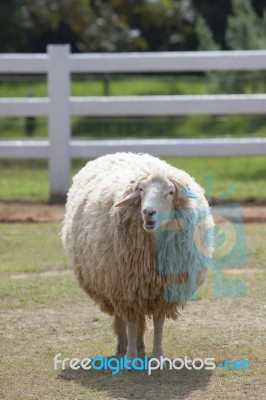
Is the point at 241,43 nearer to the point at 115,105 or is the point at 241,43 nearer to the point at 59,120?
the point at 115,105

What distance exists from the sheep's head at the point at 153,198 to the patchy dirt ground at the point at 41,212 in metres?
4.83

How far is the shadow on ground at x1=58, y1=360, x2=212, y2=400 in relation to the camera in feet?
18.2

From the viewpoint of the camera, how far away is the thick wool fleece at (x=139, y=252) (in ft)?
19.7

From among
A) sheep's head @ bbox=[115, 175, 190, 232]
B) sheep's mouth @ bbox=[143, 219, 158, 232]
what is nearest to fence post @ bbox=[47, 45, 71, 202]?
sheep's head @ bbox=[115, 175, 190, 232]

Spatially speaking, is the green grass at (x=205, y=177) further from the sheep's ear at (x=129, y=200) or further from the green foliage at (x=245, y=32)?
the sheep's ear at (x=129, y=200)

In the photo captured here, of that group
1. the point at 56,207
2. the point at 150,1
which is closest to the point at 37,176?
the point at 56,207

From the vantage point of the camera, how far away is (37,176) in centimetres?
1365

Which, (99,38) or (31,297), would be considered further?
(99,38)

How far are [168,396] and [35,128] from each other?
11.6 meters

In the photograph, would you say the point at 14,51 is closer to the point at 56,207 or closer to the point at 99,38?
the point at 99,38

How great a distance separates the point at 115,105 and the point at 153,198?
242 inches

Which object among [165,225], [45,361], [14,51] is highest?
[14,51]

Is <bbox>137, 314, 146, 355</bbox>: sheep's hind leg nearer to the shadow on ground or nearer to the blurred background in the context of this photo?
the shadow on ground

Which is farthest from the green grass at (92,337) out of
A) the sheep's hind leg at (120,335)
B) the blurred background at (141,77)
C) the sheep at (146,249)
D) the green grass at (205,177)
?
the blurred background at (141,77)
